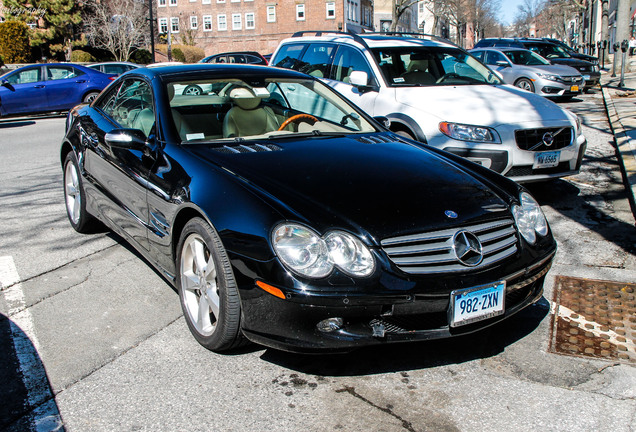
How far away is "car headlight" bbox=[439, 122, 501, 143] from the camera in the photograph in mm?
6027

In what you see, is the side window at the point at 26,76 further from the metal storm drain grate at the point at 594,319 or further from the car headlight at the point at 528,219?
the car headlight at the point at 528,219

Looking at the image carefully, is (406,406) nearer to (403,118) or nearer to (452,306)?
(452,306)

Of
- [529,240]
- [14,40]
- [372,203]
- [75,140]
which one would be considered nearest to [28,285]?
[75,140]

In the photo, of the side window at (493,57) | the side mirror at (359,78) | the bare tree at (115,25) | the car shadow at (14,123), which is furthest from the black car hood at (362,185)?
the bare tree at (115,25)

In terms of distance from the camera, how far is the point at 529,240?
A: 3.23 meters

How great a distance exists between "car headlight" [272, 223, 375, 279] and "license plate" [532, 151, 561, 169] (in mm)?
3879

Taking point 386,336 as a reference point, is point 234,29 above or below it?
above

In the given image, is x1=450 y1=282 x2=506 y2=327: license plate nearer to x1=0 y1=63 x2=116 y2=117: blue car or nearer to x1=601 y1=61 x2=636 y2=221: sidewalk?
x1=601 y1=61 x2=636 y2=221: sidewalk

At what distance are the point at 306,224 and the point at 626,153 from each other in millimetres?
7193

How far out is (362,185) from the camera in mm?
3238

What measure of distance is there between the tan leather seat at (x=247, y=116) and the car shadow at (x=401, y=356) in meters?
1.59

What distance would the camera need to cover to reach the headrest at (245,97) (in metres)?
4.34

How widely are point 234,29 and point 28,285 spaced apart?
66.2 m

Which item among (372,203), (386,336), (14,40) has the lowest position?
(386,336)
